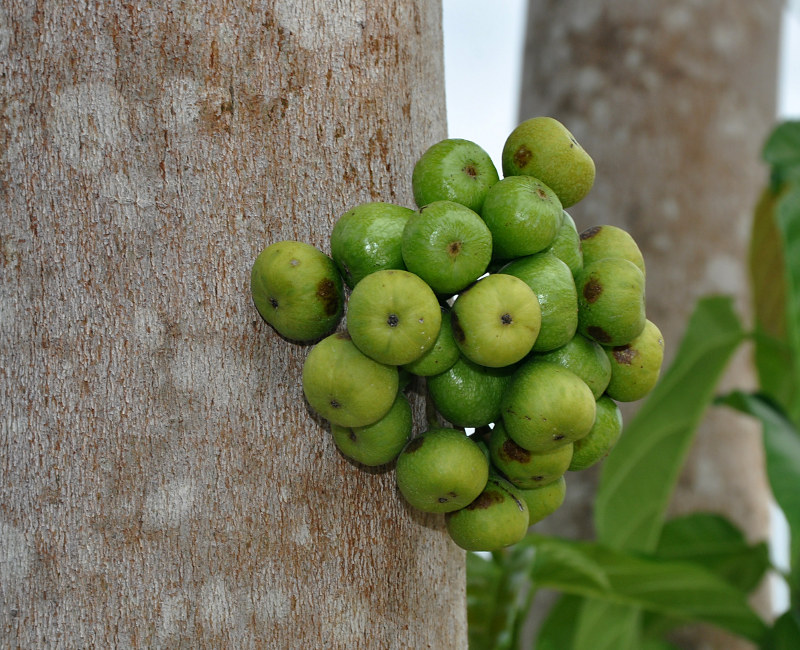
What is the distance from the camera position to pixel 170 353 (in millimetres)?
1001

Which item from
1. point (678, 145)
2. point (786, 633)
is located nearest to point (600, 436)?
point (786, 633)

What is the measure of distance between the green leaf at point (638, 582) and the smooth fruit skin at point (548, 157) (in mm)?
1285

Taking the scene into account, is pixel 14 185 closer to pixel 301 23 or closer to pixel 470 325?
pixel 301 23

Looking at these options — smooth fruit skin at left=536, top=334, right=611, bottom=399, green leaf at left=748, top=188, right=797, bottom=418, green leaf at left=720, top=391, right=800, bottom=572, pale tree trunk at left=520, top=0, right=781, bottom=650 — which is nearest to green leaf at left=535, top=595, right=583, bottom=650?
pale tree trunk at left=520, top=0, right=781, bottom=650

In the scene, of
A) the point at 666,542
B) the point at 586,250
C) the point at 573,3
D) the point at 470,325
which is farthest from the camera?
the point at 573,3

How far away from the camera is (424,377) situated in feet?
3.78

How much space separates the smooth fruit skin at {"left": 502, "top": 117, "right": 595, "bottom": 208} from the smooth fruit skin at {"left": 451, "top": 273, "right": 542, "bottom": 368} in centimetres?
22

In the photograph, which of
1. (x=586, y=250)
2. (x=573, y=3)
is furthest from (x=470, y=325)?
(x=573, y=3)

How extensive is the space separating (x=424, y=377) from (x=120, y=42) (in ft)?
1.99

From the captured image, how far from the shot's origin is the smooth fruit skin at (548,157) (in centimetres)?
113

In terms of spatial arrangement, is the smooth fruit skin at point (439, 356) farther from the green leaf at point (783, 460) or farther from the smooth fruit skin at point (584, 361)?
the green leaf at point (783, 460)

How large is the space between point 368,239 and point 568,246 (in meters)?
0.31

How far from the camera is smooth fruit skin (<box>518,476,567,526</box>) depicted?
115cm

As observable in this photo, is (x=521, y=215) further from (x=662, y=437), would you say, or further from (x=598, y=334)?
(x=662, y=437)
